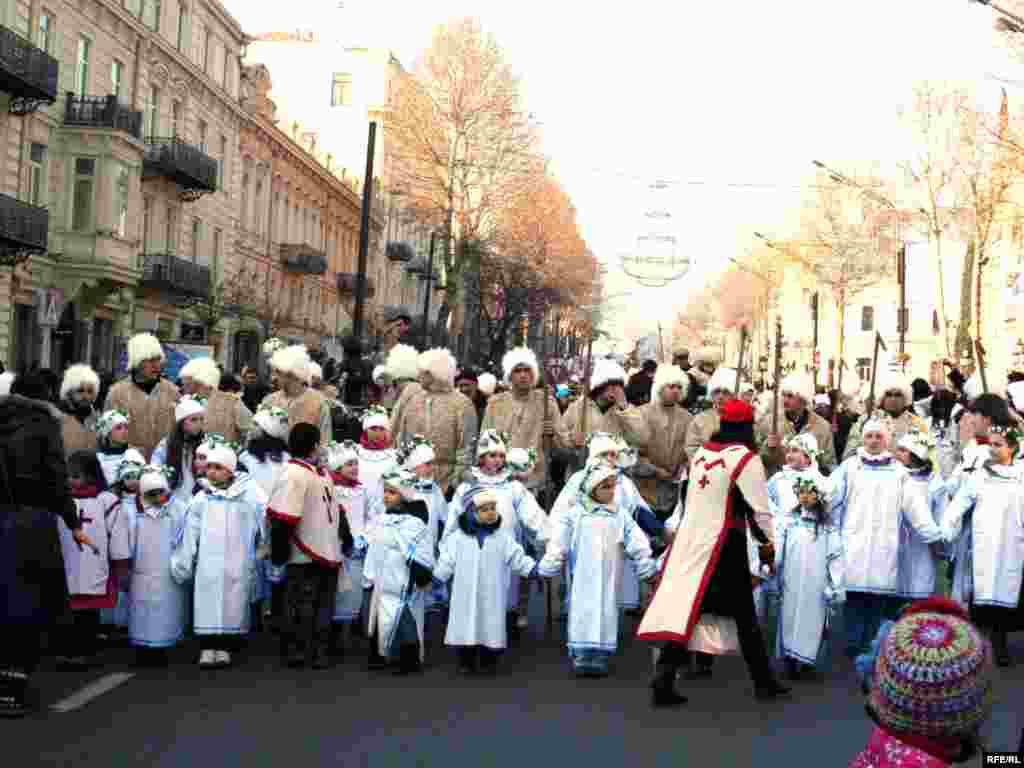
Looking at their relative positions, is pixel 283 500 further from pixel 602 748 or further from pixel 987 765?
pixel 987 765

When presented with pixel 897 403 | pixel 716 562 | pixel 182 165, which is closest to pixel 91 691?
pixel 716 562

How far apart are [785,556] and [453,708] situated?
10.2 ft

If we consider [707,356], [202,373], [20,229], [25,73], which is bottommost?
[202,373]

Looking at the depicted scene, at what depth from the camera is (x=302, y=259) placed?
6800 centimetres

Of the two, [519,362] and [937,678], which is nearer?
[937,678]

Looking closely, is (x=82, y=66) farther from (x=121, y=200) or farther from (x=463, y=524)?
(x=463, y=524)

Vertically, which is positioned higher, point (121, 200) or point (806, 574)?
point (121, 200)

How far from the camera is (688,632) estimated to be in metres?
10.0

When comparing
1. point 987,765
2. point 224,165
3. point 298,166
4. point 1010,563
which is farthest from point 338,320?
point 987,765

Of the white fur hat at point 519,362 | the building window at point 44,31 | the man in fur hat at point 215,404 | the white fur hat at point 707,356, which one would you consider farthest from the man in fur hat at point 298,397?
the building window at point 44,31

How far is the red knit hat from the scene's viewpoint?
10305mm

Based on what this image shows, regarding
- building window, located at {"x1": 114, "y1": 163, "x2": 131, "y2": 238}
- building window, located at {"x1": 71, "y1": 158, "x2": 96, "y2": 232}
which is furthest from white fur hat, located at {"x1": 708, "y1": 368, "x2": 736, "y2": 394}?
building window, located at {"x1": 114, "y1": 163, "x2": 131, "y2": 238}

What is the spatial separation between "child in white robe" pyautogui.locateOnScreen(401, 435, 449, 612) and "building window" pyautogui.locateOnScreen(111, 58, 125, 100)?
34.0m

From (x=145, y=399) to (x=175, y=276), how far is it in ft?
121
